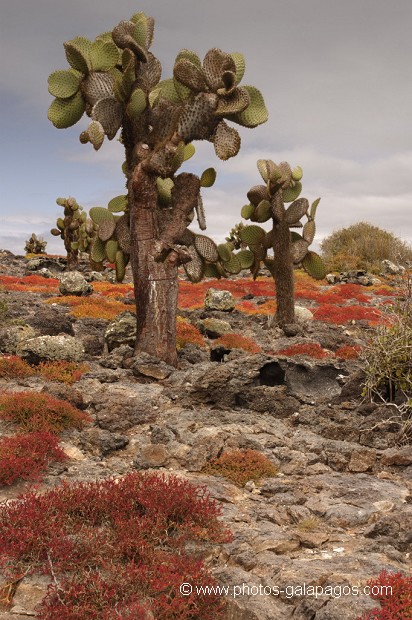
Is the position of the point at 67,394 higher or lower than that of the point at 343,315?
lower

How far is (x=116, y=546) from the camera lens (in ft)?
16.6

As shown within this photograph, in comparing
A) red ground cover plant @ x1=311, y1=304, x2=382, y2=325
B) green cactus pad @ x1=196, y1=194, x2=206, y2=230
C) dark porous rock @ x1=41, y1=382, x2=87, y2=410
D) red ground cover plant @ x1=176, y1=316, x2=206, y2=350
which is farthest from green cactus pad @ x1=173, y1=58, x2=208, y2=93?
red ground cover plant @ x1=311, y1=304, x2=382, y2=325

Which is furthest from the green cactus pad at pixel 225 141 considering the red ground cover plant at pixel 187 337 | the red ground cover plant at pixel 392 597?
the red ground cover plant at pixel 392 597

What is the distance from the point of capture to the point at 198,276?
47.7 feet

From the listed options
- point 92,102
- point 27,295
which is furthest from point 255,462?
point 27,295

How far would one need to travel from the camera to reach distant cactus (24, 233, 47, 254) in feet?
218

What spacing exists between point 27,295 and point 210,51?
690 inches

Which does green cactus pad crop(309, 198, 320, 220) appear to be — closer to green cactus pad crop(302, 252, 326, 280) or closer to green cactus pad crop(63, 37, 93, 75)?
green cactus pad crop(302, 252, 326, 280)

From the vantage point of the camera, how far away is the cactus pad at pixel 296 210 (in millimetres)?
18766

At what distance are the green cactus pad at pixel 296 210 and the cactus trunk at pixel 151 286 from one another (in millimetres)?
7580

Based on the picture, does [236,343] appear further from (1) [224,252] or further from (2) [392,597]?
(2) [392,597]

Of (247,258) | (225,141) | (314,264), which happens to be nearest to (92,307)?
(247,258)

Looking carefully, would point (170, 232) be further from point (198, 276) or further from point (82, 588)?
point (82, 588)

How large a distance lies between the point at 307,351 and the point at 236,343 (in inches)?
81.3
